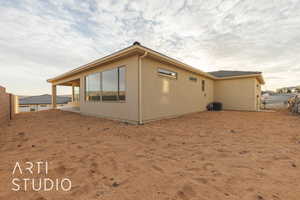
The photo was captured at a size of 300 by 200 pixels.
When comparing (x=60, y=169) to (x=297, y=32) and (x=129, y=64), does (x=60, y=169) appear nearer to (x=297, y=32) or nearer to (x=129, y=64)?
(x=129, y=64)

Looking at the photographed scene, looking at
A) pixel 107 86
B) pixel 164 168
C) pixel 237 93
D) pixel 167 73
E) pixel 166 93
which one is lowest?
pixel 164 168

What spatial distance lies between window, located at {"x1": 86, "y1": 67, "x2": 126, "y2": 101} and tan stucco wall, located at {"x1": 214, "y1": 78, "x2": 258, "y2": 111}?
9798 millimetres

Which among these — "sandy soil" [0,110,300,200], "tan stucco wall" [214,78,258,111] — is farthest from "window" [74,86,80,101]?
"tan stucco wall" [214,78,258,111]

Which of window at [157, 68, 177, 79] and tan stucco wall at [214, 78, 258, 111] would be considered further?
tan stucco wall at [214, 78, 258, 111]

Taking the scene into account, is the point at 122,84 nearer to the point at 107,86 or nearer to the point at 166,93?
the point at 107,86

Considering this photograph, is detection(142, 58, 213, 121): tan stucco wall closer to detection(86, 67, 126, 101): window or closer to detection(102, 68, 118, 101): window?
detection(86, 67, 126, 101): window

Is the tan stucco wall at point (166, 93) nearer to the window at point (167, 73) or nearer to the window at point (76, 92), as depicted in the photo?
the window at point (167, 73)

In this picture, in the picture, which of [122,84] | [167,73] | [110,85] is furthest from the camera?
[167,73]

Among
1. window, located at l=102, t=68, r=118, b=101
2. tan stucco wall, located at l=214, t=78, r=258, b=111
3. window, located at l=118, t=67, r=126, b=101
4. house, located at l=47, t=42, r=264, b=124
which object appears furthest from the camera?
tan stucco wall, located at l=214, t=78, r=258, b=111

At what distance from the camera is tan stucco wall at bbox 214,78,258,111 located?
1016 cm

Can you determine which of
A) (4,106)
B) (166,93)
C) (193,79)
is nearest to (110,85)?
(166,93)

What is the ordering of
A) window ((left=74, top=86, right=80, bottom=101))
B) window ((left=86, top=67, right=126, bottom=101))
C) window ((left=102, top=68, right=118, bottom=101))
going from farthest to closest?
window ((left=74, top=86, right=80, bottom=101))
window ((left=102, top=68, right=118, bottom=101))
window ((left=86, top=67, right=126, bottom=101))

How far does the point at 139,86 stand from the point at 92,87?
400cm

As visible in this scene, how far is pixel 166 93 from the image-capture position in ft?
20.5
